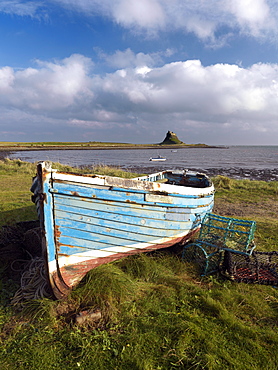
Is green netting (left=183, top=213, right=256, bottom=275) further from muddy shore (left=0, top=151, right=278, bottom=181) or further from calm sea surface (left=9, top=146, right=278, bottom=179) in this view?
calm sea surface (left=9, top=146, right=278, bottom=179)

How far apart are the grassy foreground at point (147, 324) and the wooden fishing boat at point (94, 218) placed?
1.19 feet

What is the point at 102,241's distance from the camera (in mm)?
4305

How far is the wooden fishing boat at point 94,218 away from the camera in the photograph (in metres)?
3.79

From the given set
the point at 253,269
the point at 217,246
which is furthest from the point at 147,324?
the point at 253,269

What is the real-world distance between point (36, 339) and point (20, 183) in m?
14.2

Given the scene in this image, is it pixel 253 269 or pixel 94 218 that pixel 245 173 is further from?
pixel 94 218

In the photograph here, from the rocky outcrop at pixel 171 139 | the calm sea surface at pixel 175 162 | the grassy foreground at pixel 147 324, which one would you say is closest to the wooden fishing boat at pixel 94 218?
the grassy foreground at pixel 147 324

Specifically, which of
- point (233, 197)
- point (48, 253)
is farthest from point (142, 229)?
point (233, 197)

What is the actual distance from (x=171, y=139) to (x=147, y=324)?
17680 cm

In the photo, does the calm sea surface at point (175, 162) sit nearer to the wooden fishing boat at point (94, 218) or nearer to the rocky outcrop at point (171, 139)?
the wooden fishing boat at point (94, 218)

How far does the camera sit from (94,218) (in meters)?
4.15

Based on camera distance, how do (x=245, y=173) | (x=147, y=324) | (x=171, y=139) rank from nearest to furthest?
(x=147, y=324)
(x=245, y=173)
(x=171, y=139)

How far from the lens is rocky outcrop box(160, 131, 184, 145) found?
174250mm

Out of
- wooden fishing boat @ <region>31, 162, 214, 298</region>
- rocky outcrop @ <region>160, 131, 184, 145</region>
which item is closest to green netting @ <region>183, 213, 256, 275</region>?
wooden fishing boat @ <region>31, 162, 214, 298</region>
